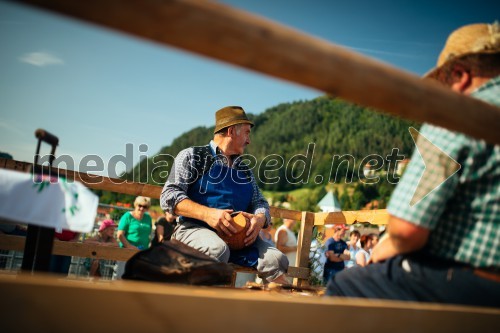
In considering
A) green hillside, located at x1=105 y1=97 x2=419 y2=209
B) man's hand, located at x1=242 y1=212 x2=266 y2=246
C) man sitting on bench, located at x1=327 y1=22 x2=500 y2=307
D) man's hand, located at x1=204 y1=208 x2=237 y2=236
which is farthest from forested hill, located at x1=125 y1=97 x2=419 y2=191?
man sitting on bench, located at x1=327 y1=22 x2=500 y2=307

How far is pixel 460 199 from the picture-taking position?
135cm

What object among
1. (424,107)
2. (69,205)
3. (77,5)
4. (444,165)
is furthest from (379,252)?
(77,5)

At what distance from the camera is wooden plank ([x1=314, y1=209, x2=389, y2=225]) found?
4.28 meters

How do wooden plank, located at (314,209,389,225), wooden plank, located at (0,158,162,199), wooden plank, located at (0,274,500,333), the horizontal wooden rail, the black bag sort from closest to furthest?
1. wooden plank, located at (0,274,500,333)
2. the black bag
3. wooden plank, located at (0,158,162,199)
4. the horizontal wooden rail
5. wooden plank, located at (314,209,389,225)

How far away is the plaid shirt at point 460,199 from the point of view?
1.27m

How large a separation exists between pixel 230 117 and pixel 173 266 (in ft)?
6.12

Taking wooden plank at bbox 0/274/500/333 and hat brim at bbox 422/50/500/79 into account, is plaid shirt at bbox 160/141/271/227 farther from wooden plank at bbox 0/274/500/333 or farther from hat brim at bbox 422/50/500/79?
wooden plank at bbox 0/274/500/333

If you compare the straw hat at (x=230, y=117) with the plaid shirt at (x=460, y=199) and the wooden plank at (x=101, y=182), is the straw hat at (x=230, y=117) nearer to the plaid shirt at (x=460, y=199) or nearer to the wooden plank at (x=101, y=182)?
the wooden plank at (x=101, y=182)

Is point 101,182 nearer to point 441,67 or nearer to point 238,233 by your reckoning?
point 238,233

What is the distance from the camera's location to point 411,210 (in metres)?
1.27

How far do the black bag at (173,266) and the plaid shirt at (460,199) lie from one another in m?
1.16

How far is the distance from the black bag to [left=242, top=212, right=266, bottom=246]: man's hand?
906mm

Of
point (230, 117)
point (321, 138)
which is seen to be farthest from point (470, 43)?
point (321, 138)

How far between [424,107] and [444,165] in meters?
0.33
